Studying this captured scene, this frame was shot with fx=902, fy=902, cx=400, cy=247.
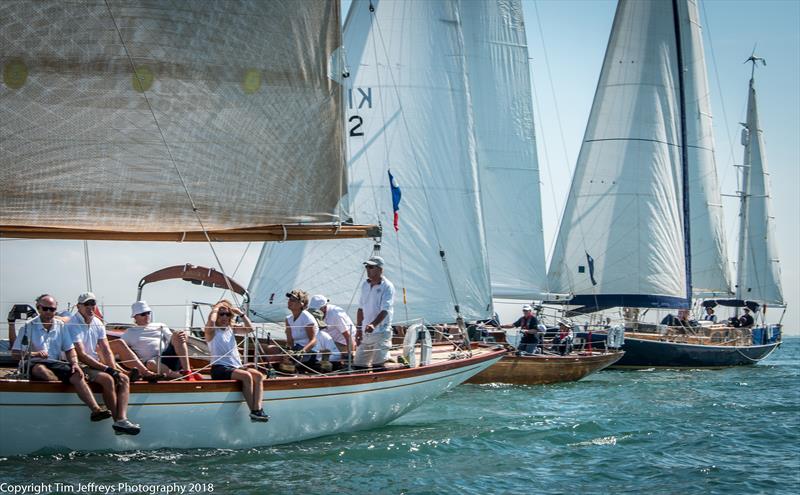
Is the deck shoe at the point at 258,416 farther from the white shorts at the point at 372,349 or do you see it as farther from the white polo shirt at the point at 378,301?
the white polo shirt at the point at 378,301

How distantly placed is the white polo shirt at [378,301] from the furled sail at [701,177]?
73.5 ft

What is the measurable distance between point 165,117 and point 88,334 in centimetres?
317

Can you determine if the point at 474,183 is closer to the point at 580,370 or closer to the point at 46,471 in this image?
the point at 580,370

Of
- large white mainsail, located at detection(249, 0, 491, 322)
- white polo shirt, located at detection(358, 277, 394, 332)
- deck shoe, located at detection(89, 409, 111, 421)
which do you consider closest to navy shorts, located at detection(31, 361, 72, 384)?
deck shoe, located at detection(89, 409, 111, 421)

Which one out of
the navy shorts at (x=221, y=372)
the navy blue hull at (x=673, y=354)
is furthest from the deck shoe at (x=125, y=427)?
the navy blue hull at (x=673, y=354)

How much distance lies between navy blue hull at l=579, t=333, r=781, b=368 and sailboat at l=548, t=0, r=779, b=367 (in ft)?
0.20

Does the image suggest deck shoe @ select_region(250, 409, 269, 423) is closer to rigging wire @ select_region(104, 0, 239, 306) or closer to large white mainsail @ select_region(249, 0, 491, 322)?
rigging wire @ select_region(104, 0, 239, 306)

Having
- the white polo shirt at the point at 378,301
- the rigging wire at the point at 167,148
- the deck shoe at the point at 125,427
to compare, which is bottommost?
the deck shoe at the point at 125,427

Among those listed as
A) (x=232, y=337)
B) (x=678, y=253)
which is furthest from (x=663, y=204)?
(x=232, y=337)

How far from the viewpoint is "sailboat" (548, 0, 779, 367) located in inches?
1141

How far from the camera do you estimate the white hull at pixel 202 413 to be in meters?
9.41

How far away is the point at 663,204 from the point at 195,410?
22.5 meters

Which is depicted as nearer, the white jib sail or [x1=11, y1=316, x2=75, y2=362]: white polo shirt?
[x1=11, y1=316, x2=75, y2=362]: white polo shirt

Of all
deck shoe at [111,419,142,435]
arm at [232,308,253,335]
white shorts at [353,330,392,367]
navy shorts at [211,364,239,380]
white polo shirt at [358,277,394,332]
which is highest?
white polo shirt at [358,277,394,332]
